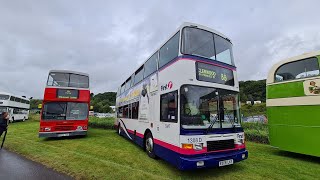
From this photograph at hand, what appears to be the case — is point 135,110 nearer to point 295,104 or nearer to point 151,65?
point 151,65

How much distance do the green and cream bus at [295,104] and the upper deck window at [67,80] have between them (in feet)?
35.9

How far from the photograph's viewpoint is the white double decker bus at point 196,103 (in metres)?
5.36

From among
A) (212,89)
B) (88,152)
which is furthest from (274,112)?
(88,152)

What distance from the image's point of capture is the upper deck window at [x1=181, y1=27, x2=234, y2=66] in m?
6.01

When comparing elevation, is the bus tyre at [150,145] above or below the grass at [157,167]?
above

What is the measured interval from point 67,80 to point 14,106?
23363 millimetres

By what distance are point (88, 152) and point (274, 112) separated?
842 centimetres

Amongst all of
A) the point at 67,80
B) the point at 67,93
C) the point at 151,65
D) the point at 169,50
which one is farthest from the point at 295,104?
the point at 67,80

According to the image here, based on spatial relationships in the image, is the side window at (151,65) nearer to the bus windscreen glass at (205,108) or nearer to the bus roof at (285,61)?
the bus windscreen glass at (205,108)

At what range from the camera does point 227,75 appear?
6422 millimetres

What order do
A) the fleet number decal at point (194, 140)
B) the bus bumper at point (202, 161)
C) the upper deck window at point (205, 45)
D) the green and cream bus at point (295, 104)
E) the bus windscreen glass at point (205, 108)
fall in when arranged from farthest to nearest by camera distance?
the green and cream bus at point (295, 104), the upper deck window at point (205, 45), the bus windscreen glass at point (205, 108), the fleet number decal at point (194, 140), the bus bumper at point (202, 161)

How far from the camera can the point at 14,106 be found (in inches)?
1149

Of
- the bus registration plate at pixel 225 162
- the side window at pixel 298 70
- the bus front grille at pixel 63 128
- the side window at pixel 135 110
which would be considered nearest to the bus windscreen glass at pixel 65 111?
the bus front grille at pixel 63 128

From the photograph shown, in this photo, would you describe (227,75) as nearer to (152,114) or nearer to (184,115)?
(184,115)
